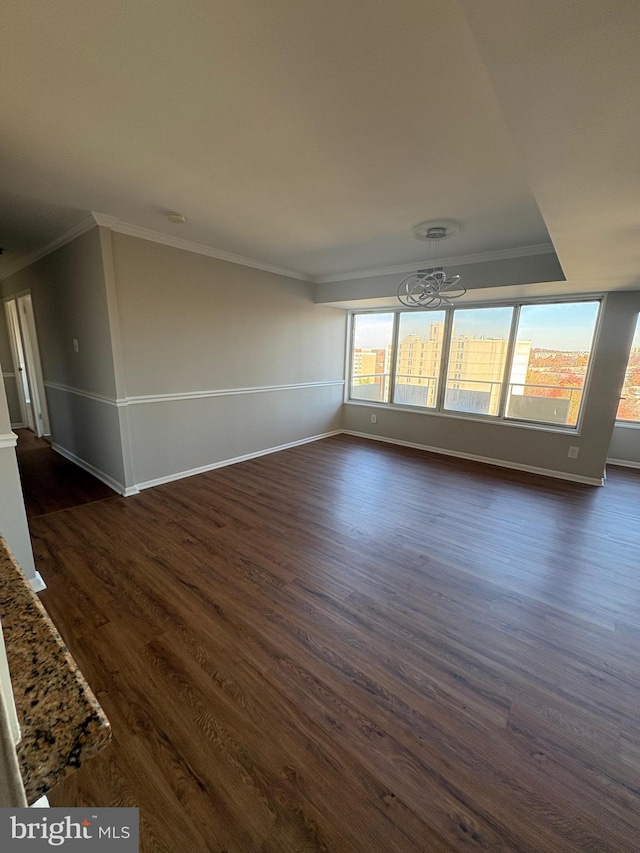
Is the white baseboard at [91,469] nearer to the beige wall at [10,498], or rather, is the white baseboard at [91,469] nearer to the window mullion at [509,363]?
the beige wall at [10,498]

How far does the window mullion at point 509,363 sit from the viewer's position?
4.43m

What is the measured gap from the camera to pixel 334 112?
155 cm

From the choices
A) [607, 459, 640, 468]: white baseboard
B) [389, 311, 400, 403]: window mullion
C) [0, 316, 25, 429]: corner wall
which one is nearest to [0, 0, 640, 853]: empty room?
[607, 459, 640, 468]: white baseboard

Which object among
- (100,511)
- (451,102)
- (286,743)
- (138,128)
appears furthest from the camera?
(100,511)

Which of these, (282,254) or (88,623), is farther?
(282,254)

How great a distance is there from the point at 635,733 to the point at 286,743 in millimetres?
1395

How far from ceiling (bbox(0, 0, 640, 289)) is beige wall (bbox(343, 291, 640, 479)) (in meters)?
1.22

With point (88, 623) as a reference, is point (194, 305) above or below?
above

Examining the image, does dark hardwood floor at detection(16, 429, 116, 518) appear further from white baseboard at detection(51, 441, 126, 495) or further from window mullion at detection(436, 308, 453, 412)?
window mullion at detection(436, 308, 453, 412)

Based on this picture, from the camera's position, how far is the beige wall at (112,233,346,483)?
3305 millimetres

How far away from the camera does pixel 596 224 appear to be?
189cm

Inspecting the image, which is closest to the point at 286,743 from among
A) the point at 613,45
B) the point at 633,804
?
the point at 633,804

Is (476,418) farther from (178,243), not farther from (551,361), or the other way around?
(178,243)

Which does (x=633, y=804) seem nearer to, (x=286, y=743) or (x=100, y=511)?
(x=286, y=743)
